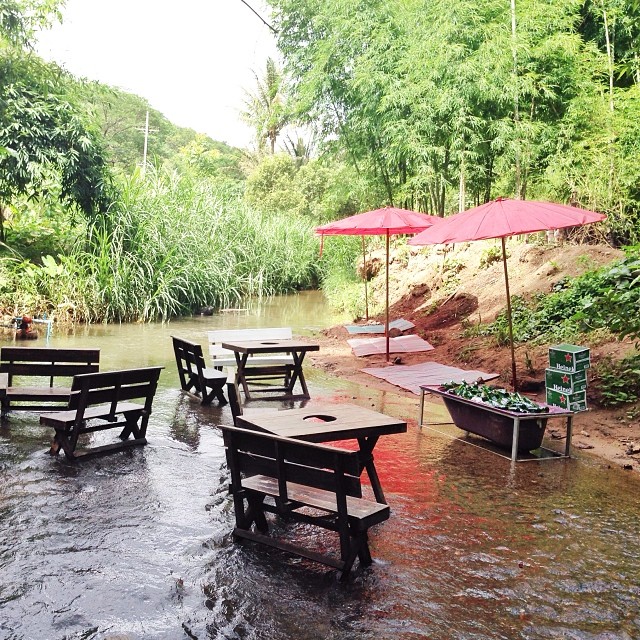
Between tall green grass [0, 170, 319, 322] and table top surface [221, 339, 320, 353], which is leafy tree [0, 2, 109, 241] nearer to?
tall green grass [0, 170, 319, 322]

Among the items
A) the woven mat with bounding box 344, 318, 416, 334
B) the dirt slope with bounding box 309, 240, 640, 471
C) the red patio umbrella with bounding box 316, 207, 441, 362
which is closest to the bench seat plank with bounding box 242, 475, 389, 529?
the dirt slope with bounding box 309, 240, 640, 471

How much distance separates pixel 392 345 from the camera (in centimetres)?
1165

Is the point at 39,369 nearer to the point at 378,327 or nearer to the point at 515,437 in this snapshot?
the point at 515,437

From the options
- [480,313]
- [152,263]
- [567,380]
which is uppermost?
[152,263]

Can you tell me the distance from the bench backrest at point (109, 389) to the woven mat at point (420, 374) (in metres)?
3.61

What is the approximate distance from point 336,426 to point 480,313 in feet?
28.6

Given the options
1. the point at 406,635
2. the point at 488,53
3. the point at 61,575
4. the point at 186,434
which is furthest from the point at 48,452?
the point at 488,53

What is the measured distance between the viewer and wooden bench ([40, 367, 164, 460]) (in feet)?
18.5

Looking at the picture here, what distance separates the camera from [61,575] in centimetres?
363

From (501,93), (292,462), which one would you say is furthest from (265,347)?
(501,93)

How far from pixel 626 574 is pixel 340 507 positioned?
1607mm

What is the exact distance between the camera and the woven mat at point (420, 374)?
8.73 m

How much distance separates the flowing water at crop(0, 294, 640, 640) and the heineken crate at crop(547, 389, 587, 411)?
80 cm

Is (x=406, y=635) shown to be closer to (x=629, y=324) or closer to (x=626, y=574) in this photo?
(x=626, y=574)
